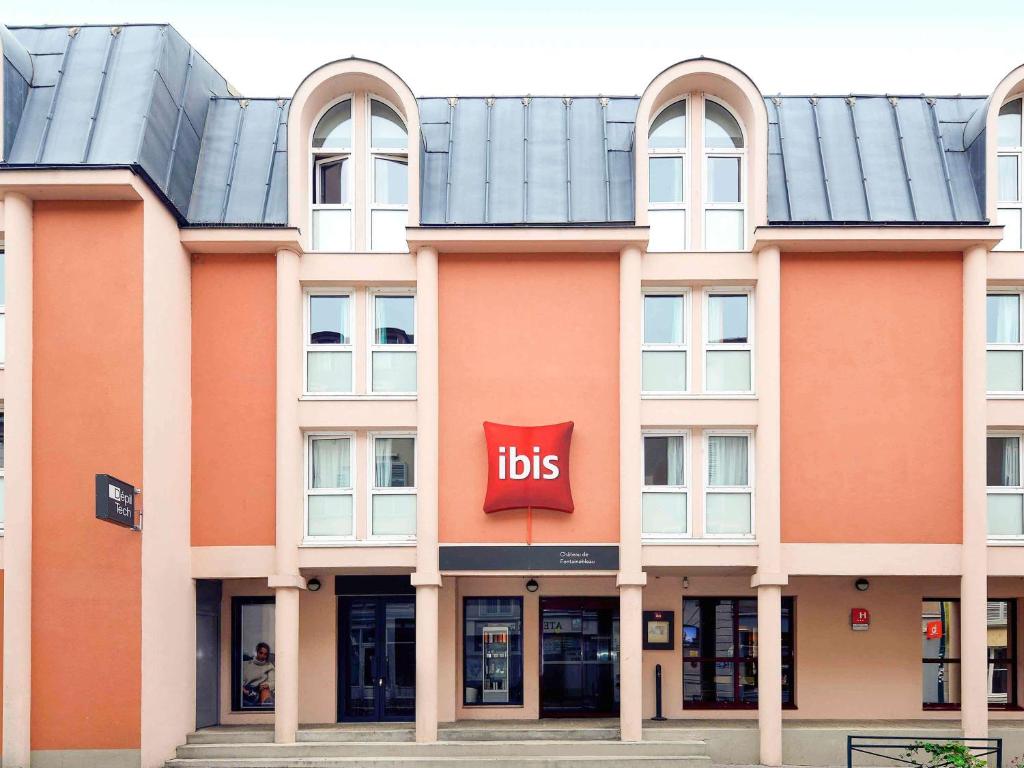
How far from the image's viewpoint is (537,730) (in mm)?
17047

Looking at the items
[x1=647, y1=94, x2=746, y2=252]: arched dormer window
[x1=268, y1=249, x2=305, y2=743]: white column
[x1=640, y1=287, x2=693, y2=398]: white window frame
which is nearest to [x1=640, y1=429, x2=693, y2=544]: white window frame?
[x1=640, y1=287, x2=693, y2=398]: white window frame

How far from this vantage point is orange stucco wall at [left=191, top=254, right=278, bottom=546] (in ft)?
56.6

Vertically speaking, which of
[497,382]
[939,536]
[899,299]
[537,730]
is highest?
[899,299]

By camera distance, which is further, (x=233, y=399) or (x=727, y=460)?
(x=727, y=460)

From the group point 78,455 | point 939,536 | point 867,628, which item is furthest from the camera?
point 867,628

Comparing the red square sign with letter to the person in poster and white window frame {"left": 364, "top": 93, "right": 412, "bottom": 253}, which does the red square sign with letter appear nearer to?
white window frame {"left": 364, "top": 93, "right": 412, "bottom": 253}

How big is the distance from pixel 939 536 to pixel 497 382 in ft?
25.1

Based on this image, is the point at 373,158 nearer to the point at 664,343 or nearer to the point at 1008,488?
the point at 664,343

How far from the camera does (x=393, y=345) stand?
17.6 m

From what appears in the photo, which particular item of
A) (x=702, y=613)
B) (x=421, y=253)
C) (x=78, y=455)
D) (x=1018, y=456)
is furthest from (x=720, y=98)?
(x=78, y=455)

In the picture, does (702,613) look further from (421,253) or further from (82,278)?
(82,278)

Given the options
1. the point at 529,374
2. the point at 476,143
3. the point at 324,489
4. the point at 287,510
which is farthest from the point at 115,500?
the point at 476,143

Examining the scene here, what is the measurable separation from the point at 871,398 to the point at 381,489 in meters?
8.29

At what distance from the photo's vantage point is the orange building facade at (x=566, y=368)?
16.8m
